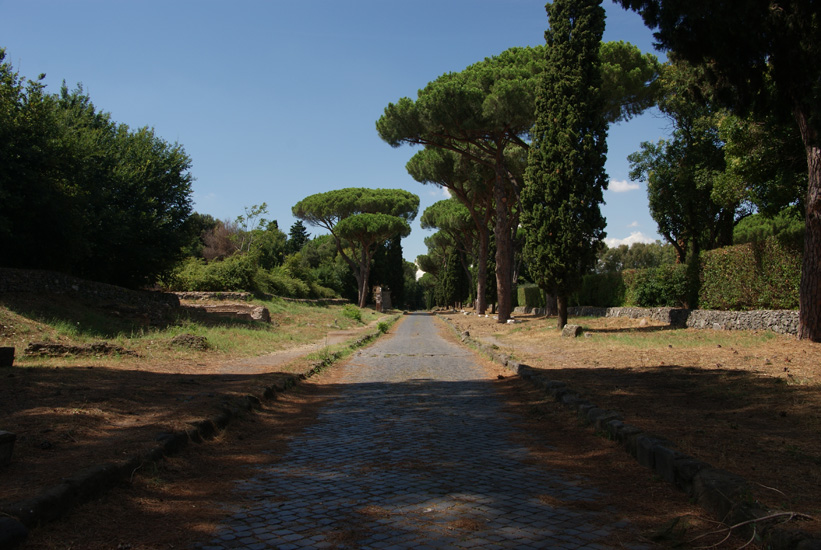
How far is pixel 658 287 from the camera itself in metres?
22.5

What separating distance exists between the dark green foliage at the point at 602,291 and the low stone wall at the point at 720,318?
49.2 inches

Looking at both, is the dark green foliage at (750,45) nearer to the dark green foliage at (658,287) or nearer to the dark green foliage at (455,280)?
the dark green foliage at (658,287)

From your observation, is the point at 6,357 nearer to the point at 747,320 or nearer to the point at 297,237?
the point at 747,320

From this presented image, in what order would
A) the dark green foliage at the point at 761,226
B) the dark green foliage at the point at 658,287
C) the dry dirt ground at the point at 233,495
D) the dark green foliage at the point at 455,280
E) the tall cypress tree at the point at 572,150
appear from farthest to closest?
the dark green foliage at the point at 455,280 < the dark green foliage at the point at 761,226 < the dark green foliage at the point at 658,287 < the tall cypress tree at the point at 572,150 < the dry dirt ground at the point at 233,495

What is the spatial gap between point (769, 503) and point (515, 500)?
5.28ft

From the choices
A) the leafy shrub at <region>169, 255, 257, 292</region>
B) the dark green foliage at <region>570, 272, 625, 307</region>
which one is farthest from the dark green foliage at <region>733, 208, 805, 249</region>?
the leafy shrub at <region>169, 255, 257, 292</region>

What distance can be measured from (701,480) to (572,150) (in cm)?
1758

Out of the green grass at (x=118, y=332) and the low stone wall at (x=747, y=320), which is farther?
the low stone wall at (x=747, y=320)

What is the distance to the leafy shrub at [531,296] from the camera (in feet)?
126

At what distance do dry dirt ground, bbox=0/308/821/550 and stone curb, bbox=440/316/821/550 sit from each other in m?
0.11

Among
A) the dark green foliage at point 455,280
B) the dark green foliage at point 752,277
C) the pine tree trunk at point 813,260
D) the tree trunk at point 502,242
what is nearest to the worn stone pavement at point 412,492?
the pine tree trunk at point 813,260

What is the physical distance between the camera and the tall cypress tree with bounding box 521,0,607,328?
67.0 feet

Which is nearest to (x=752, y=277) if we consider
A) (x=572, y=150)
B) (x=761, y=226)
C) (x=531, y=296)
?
(x=572, y=150)

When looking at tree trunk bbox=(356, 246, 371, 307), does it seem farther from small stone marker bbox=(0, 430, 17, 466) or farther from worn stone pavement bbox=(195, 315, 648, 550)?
small stone marker bbox=(0, 430, 17, 466)
